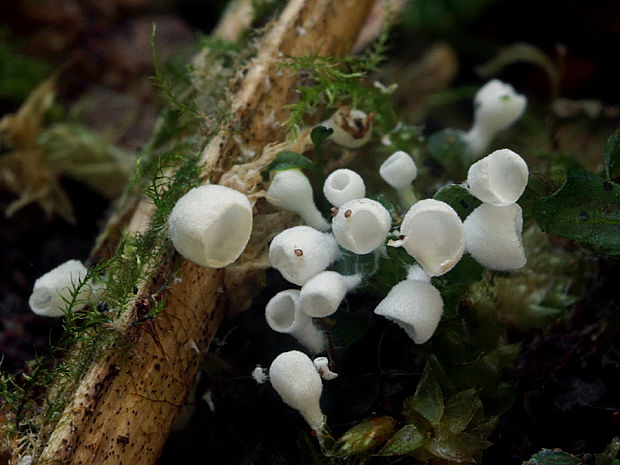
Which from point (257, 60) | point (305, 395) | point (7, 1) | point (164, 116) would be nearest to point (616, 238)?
point (305, 395)

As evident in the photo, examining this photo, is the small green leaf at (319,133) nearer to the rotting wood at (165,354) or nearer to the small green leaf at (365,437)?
the rotting wood at (165,354)

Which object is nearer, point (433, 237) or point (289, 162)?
point (433, 237)

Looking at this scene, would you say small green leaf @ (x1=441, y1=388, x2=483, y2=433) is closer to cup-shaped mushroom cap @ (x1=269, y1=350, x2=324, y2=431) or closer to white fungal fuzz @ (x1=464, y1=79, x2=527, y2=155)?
cup-shaped mushroom cap @ (x1=269, y1=350, x2=324, y2=431)

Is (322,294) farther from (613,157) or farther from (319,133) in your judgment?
(613,157)

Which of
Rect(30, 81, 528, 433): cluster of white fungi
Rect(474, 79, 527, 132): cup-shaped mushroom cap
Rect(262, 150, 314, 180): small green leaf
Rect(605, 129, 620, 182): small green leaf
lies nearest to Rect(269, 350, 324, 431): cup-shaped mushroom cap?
Rect(30, 81, 528, 433): cluster of white fungi

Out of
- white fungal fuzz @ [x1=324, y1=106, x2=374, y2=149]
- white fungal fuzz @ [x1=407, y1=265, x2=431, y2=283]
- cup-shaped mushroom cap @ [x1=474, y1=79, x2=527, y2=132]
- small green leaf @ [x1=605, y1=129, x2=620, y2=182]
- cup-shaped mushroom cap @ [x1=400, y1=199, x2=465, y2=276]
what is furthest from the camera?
cup-shaped mushroom cap @ [x1=474, y1=79, x2=527, y2=132]

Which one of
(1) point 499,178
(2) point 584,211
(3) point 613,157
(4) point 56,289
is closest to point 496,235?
(1) point 499,178
